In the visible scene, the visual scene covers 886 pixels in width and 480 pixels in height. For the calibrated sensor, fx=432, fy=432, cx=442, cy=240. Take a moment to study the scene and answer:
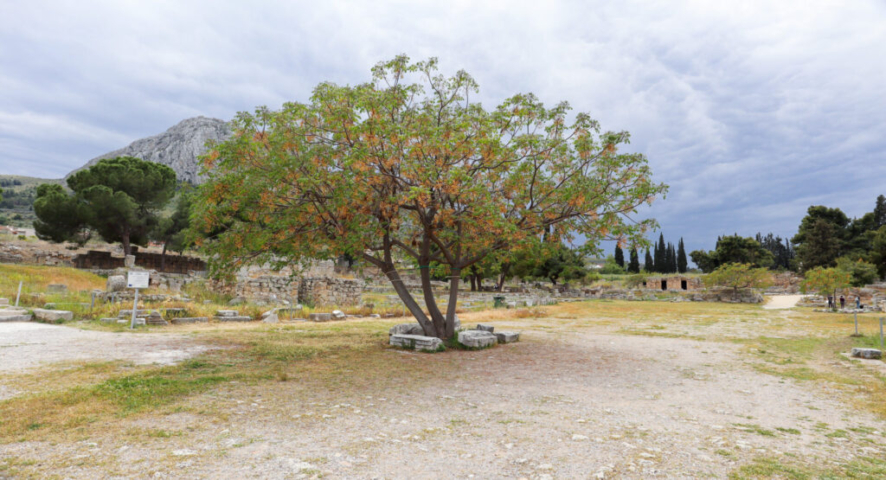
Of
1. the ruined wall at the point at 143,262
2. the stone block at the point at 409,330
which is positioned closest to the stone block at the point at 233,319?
the stone block at the point at 409,330

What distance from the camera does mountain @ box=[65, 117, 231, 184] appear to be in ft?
464

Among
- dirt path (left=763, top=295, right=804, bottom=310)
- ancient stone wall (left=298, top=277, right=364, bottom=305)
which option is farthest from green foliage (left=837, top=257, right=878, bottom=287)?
ancient stone wall (left=298, top=277, right=364, bottom=305)

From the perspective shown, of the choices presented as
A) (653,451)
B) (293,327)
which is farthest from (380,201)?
(293,327)

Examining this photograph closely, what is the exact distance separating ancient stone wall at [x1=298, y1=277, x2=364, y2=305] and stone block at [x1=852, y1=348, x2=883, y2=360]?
23856 mm

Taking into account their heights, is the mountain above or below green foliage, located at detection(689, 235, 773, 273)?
above

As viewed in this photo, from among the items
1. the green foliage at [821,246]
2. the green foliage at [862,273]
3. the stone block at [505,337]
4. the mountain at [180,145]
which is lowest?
the stone block at [505,337]

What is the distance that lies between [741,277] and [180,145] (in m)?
166

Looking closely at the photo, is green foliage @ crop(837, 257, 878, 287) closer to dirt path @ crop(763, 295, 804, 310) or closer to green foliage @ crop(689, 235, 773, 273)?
dirt path @ crop(763, 295, 804, 310)

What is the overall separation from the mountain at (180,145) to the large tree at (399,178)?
142 m

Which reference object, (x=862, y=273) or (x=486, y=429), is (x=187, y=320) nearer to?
(x=486, y=429)

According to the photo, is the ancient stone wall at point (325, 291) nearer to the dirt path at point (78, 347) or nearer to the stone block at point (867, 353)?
the dirt path at point (78, 347)

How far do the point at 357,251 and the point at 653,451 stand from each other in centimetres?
781

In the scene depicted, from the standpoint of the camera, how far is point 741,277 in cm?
4372

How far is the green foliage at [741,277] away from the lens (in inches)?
1676
